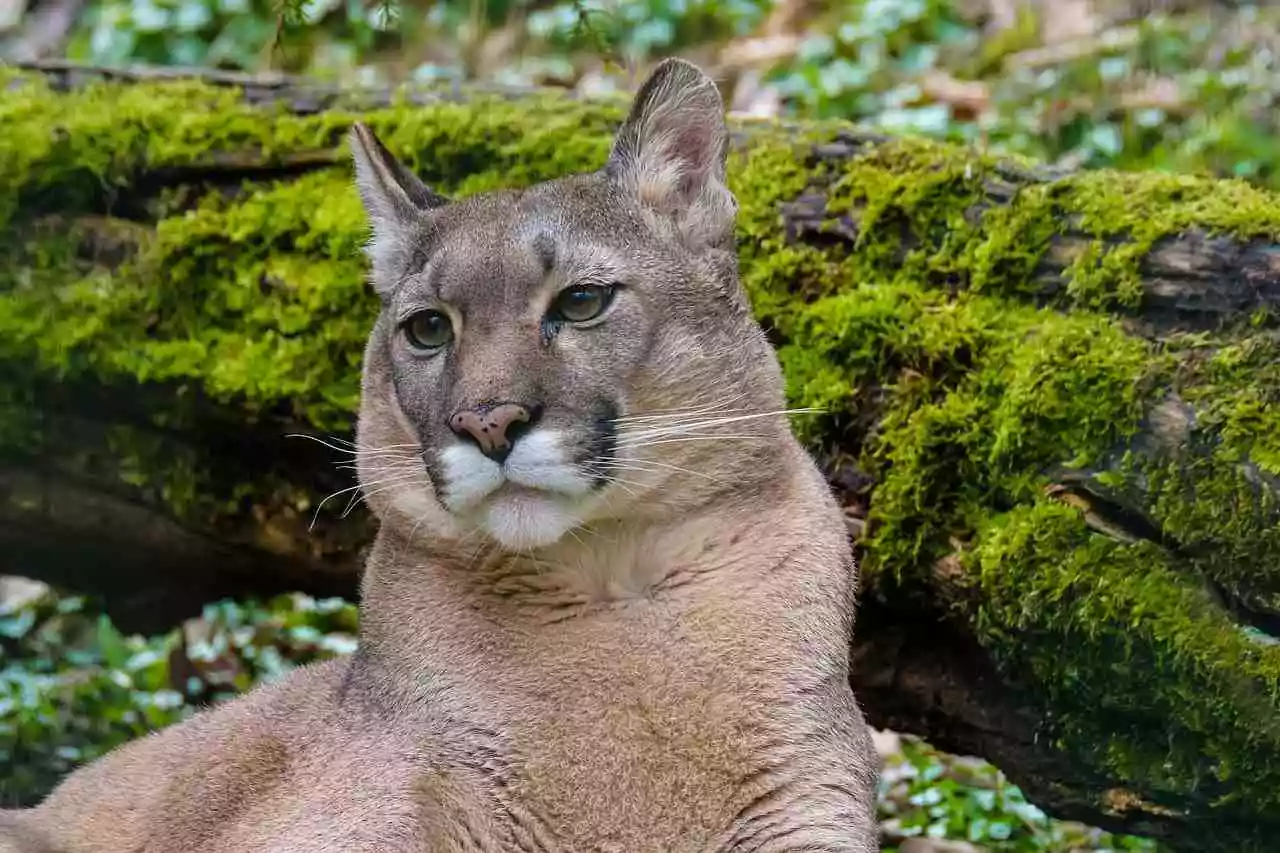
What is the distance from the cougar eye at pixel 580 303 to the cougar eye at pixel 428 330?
0.34 meters

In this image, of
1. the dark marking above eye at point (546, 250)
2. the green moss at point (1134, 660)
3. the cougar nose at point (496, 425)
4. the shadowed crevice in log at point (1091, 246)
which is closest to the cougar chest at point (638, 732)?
the cougar nose at point (496, 425)

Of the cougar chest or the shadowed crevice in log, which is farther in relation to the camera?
the shadowed crevice in log

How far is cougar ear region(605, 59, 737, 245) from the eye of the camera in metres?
4.57

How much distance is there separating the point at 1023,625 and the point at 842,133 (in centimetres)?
228

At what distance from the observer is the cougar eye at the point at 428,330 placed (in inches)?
171

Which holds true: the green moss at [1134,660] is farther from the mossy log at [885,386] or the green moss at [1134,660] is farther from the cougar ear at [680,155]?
the cougar ear at [680,155]

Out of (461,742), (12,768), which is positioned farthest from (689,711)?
(12,768)

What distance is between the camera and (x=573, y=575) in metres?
4.35

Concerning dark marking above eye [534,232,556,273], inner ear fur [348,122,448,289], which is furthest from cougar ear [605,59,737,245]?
inner ear fur [348,122,448,289]

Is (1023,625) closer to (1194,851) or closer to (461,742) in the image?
(1194,851)

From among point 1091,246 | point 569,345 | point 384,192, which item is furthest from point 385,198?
point 1091,246

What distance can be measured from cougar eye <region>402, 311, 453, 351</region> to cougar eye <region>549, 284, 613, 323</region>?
1.13 feet

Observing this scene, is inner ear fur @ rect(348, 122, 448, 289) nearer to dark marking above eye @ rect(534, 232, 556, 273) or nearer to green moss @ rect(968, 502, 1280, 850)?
dark marking above eye @ rect(534, 232, 556, 273)

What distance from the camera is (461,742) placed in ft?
13.5
